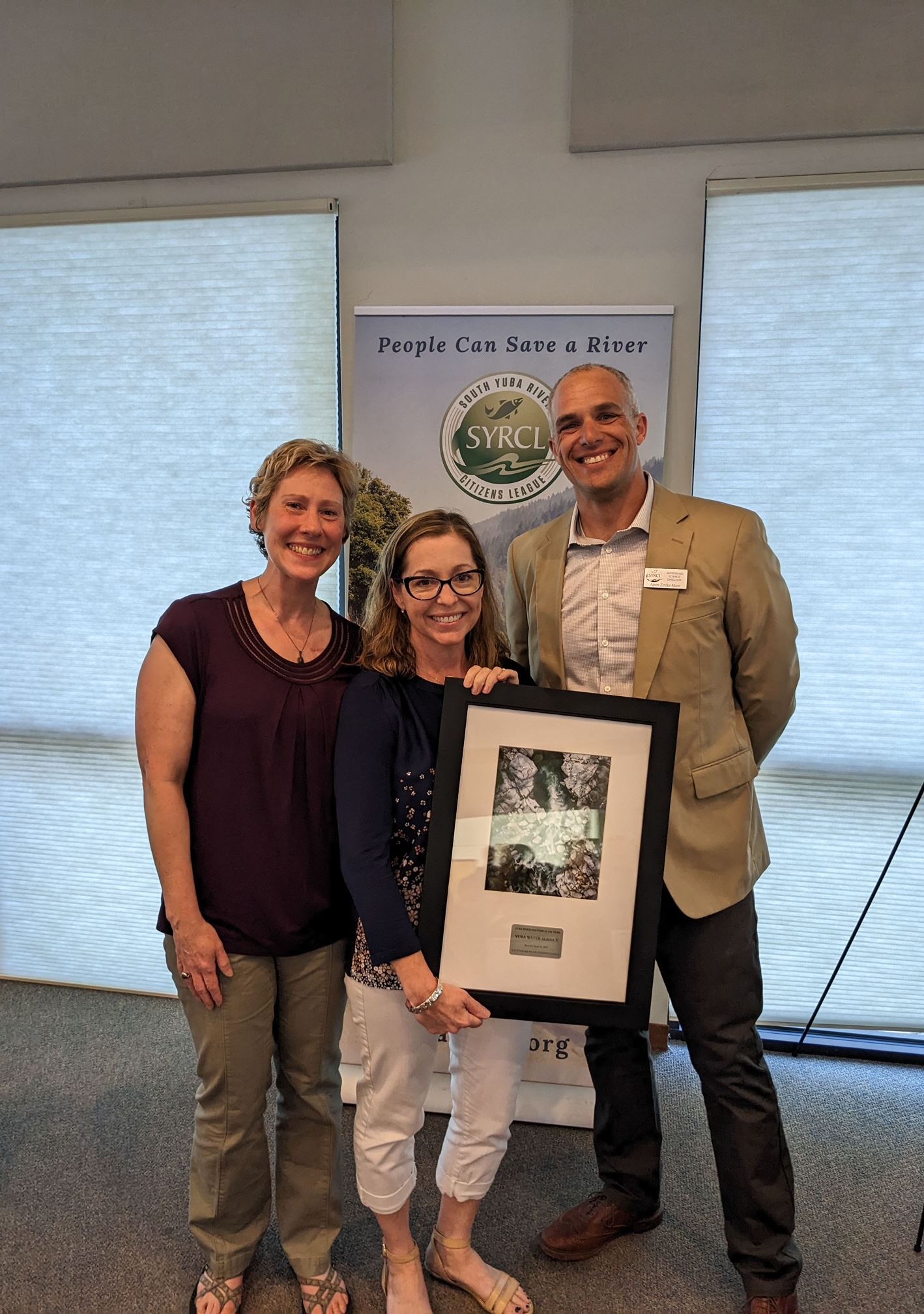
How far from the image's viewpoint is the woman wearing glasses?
1731 mm

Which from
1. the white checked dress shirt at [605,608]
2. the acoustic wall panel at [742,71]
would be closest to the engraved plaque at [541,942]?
the white checked dress shirt at [605,608]

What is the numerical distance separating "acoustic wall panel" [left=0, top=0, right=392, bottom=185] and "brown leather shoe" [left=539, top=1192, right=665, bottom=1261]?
10.9ft

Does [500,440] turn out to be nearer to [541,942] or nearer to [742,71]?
[742,71]

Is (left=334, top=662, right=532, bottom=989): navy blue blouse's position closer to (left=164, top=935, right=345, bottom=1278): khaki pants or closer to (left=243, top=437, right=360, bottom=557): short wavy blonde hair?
(left=164, top=935, right=345, bottom=1278): khaki pants

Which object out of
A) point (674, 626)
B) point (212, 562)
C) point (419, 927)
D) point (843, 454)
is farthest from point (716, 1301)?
point (212, 562)

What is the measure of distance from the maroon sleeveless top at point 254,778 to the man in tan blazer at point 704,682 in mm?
612

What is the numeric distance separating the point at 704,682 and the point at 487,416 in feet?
4.74

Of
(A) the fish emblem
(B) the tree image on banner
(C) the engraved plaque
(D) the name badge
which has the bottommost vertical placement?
(C) the engraved plaque

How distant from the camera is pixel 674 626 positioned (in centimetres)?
192

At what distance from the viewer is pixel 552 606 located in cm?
205

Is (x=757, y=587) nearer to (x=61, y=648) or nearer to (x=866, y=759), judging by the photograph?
(x=866, y=759)

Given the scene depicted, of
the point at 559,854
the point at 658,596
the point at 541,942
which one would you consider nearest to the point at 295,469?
the point at 658,596

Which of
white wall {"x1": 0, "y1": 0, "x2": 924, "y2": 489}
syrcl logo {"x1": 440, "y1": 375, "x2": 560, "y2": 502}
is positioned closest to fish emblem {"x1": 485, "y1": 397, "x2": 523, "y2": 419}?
syrcl logo {"x1": 440, "y1": 375, "x2": 560, "y2": 502}

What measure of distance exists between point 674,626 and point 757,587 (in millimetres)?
208
